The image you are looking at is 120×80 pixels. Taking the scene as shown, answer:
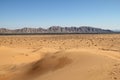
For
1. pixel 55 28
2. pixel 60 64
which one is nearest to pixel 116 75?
pixel 60 64

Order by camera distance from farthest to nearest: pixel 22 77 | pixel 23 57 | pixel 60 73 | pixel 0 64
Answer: pixel 23 57 < pixel 0 64 < pixel 22 77 < pixel 60 73

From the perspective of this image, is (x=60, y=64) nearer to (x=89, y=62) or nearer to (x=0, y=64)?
(x=89, y=62)

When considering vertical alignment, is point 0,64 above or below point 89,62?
below

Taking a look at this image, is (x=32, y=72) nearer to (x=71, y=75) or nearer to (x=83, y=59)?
(x=83, y=59)

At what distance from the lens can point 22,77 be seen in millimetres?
11984

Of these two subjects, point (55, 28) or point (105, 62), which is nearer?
point (105, 62)

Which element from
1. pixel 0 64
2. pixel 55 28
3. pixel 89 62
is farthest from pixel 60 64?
pixel 55 28

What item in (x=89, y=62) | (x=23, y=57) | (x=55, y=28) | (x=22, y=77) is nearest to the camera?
(x=89, y=62)

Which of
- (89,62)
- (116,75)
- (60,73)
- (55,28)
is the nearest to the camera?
(116,75)

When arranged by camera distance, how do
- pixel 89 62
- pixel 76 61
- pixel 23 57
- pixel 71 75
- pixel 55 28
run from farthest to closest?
pixel 55 28 → pixel 23 57 → pixel 76 61 → pixel 89 62 → pixel 71 75

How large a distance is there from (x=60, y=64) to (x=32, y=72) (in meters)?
1.87

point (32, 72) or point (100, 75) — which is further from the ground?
point (100, 75)

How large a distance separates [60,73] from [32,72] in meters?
3.20

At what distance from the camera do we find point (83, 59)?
10.7 meters
